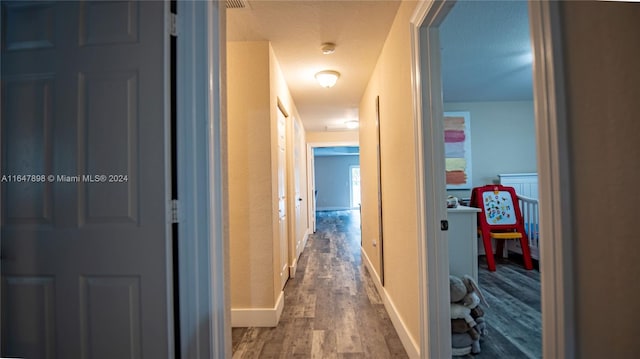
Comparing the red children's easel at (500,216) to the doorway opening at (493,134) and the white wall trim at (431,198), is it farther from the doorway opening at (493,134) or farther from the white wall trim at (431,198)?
the white wall trim at (431,198)

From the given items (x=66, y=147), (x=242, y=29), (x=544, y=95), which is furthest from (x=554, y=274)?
(x=242, y=29)

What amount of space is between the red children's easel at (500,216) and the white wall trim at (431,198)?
2.56 m

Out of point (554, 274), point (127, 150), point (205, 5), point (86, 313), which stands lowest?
point (86, 313)

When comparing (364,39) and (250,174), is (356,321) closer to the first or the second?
(250,174)

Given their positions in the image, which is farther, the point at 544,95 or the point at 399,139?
the point at 399,139

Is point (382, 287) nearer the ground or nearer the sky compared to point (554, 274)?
nearer the ground

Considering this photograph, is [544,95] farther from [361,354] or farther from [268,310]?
[268,310]

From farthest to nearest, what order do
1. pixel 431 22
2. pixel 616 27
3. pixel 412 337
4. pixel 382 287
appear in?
pixel 382 287, pixel 412 337, pixel 431 22, pixel 616 27

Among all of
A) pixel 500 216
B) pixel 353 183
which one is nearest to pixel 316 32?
pixel 500 216

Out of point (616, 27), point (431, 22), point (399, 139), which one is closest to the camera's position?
point (616, 27)

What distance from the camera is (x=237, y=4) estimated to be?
1896mm

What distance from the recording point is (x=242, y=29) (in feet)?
7.35

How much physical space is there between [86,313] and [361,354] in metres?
1.66

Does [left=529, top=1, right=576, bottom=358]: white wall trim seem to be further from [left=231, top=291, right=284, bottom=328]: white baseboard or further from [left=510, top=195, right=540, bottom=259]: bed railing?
[left=510, top=195, right=540, bottom=259]: bed railing
